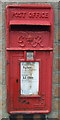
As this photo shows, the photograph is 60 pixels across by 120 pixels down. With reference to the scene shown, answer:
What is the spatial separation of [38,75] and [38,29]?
1.68 feet

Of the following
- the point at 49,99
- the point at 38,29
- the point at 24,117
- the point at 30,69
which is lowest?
the point at 24,117

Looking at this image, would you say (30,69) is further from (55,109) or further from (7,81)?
(55,109)

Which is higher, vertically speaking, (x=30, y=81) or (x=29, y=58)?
(x=29, y=58)

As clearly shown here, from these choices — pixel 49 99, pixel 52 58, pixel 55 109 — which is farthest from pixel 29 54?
pixel 55 109

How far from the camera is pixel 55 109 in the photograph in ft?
8.55

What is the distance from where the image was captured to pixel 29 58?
2428 mm

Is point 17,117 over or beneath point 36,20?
beneath

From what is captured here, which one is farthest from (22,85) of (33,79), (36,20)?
(36,20)

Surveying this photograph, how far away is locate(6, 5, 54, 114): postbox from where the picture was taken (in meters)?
2.37

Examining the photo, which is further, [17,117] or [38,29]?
[17,117]

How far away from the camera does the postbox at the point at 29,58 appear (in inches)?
93.1

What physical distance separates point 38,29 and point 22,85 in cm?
65

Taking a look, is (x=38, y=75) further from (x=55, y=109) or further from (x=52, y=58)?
(x=55, y=109)

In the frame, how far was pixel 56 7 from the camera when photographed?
2465 millimetres
